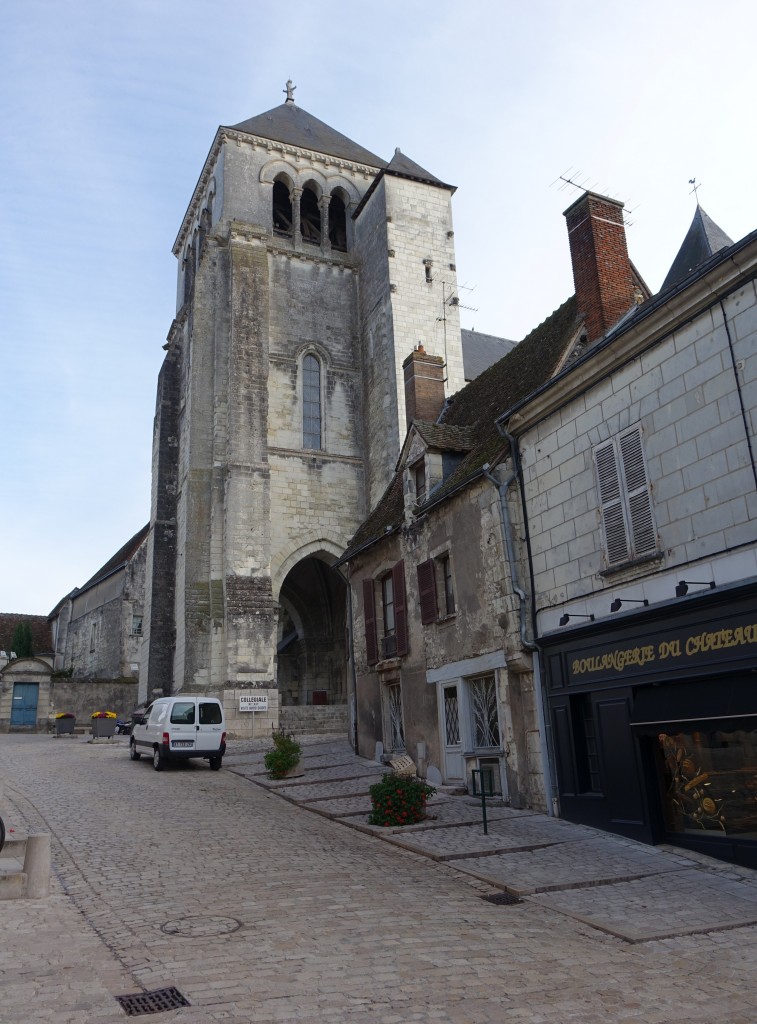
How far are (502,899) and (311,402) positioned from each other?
73.8ft

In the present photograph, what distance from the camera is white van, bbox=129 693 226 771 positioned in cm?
1553

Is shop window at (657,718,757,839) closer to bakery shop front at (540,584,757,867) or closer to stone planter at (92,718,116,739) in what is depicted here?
bakery shop front at (540,584,757,867)

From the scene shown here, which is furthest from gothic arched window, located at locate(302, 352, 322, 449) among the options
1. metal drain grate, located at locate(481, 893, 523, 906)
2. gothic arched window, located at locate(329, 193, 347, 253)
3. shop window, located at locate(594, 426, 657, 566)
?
metal drain grate, located at locate(481, 893, 523, 906)

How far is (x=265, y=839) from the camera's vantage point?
9320 mm

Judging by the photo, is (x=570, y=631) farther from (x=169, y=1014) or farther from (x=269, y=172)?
(x=269, y=172)

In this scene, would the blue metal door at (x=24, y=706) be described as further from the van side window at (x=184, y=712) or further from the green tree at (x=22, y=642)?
the van side window at (x=184, y=712)

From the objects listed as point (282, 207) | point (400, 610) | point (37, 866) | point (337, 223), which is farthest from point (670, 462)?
point (282, 207)

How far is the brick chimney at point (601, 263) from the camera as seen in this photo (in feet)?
41.4

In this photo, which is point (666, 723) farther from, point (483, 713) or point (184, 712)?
point (184, 712)

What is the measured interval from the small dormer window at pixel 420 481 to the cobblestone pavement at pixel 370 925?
17.7ft

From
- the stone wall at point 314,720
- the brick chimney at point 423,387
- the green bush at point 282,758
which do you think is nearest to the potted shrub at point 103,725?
the stone wall at point 314,720

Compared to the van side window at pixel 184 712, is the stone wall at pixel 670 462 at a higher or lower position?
higher

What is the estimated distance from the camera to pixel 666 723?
344 inches

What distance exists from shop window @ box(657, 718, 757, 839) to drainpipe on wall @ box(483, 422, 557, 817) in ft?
6.08
